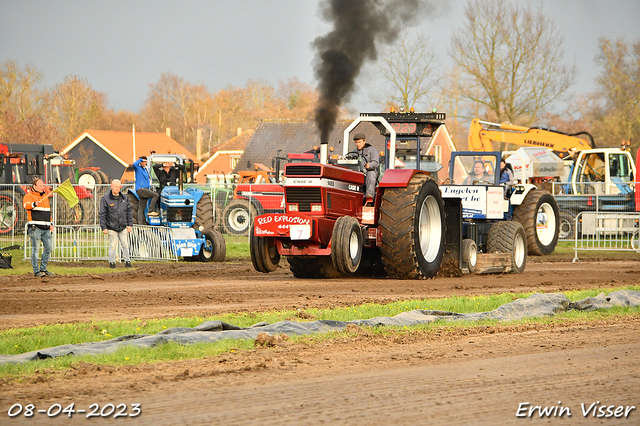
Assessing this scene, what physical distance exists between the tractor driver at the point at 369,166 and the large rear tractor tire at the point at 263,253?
1.82 m

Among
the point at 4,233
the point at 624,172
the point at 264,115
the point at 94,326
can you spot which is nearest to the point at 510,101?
the point at 624,172

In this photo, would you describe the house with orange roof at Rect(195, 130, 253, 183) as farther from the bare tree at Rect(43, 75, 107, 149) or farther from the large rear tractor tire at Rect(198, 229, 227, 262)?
the large rear tractor tire at Rect(198, 229, 227, 262)

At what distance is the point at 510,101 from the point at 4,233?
2925 cm

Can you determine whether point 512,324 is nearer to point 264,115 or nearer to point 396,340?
point 396,340

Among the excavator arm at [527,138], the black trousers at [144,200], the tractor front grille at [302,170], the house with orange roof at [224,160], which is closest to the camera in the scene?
the tractor front grille at [302,170]

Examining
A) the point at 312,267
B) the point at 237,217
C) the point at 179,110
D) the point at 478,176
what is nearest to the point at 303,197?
the point at 312,267

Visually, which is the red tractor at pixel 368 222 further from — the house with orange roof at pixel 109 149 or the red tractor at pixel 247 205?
the house with orange roof at pixel 109 149

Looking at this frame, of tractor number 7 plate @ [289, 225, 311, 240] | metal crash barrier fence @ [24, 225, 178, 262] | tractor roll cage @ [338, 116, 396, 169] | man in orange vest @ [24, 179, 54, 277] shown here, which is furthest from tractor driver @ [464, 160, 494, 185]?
man in orange vest @ [24, 179, 54, 277]

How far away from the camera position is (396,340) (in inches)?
297

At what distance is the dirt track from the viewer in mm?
4914

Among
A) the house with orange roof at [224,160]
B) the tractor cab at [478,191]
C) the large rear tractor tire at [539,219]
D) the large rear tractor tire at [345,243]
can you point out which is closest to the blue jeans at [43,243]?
the large rear tractor tire at [345,243]

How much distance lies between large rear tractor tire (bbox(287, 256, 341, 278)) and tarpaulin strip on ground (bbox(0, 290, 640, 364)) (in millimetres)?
5060

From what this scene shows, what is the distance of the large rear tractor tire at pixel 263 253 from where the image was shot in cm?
1316

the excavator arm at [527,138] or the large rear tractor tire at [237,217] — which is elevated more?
the excavator arm at [527,138]
